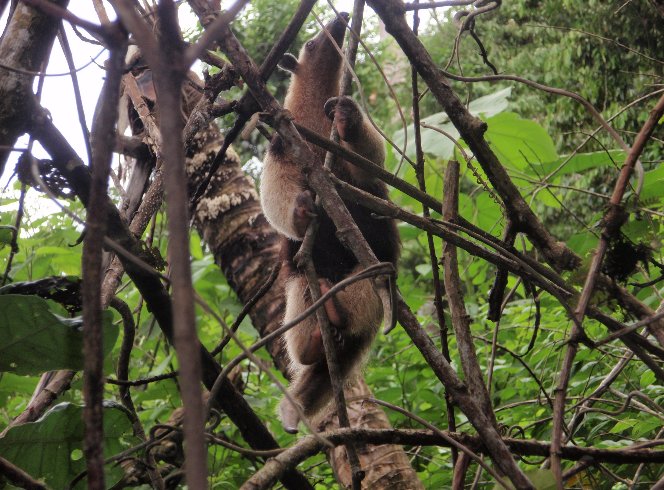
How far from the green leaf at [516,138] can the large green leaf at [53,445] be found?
1637 millimetres

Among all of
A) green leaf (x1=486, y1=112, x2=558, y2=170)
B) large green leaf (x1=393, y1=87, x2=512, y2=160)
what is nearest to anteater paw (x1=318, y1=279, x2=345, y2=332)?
large green leaf (x1=393, y1=87, x2=512, y2=160)

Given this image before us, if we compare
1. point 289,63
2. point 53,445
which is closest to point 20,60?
point 53,445

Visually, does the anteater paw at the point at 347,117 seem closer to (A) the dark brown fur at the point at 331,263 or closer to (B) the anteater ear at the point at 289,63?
(A) the dark brown fur at the point at 331,263

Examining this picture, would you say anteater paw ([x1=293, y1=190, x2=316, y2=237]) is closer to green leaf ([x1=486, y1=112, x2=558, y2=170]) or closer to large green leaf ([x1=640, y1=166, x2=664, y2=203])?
green leaf ([x1=486, y1=112, x2=558, y2=170])

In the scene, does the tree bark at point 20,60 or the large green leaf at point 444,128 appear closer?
the tree bark at point 20,60

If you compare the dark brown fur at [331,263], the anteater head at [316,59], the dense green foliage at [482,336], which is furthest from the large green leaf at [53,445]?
the anteater head at [316,59]

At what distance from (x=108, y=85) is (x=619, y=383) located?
2.33 meters

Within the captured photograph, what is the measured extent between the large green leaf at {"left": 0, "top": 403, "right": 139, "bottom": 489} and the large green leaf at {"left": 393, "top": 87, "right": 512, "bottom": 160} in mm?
1240

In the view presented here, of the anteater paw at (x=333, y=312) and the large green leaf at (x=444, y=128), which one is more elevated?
the large green leaf at (x=444, y=128)

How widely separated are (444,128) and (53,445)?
4.76 ft

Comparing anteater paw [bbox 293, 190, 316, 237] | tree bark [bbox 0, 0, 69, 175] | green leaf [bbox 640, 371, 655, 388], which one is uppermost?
tree bark [bbox 0, 0, 69, 175]

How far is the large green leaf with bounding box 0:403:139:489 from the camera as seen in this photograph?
1.32 metres

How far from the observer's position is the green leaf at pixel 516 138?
243 centimetres

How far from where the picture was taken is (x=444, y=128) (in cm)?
219
